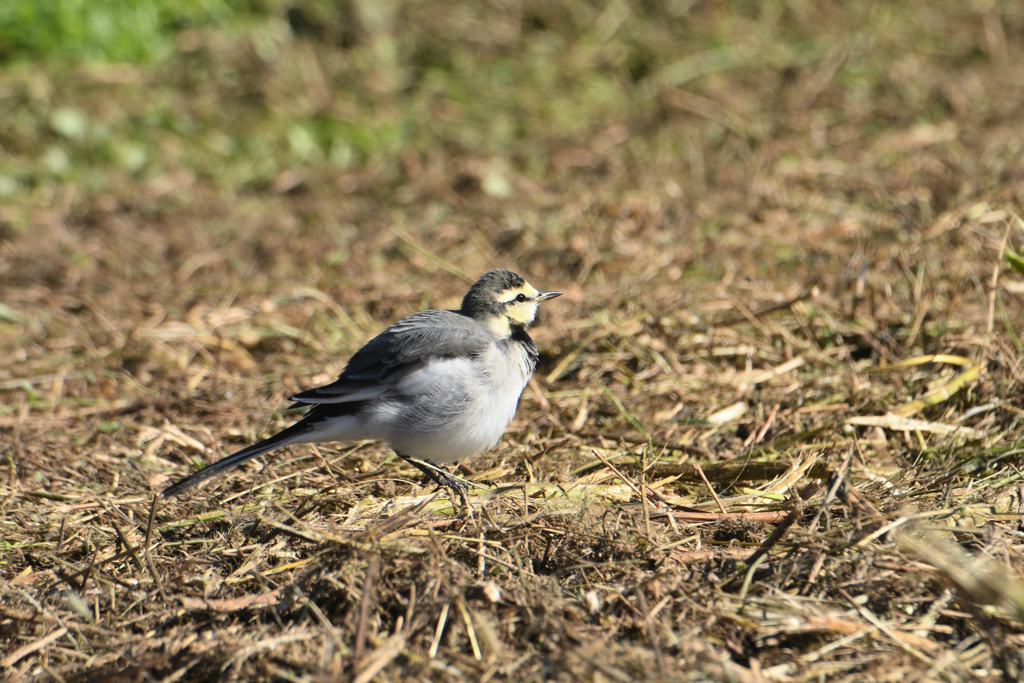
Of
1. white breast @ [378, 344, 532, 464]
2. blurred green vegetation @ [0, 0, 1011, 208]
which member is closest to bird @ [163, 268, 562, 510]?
white breast @ [378, 344, 532, 464]

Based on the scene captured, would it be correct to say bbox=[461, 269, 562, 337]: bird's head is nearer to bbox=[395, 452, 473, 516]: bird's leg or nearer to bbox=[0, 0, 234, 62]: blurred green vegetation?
bbox=[395, 452, 473, 516]: bird's leg

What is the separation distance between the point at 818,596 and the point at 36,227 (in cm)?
691

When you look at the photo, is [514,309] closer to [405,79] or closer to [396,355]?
[396,355]

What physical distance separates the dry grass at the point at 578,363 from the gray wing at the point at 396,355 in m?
0.41

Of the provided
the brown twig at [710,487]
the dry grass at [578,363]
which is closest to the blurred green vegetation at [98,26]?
the dry grass at [578,363]

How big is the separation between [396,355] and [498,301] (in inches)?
A: 26.3

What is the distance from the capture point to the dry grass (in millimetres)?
2844

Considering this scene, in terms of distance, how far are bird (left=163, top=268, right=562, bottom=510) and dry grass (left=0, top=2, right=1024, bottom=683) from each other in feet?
0.83

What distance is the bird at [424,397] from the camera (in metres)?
3.92

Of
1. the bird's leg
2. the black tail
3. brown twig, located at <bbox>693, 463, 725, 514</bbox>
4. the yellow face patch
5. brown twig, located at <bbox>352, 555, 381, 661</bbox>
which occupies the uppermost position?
the yellow face patch

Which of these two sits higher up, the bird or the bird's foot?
the bird

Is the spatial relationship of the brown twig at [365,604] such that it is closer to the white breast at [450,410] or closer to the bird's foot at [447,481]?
the bird's foot at [447,481]

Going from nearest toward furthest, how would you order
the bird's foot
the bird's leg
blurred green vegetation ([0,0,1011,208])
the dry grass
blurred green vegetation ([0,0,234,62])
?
the dry grass < the bird's foot < the bird's leg < blurred green vegetation ([0,0,1011,208]) < blurred green vegetation ([0,0,234,62])

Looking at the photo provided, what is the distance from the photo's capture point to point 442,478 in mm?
4012
